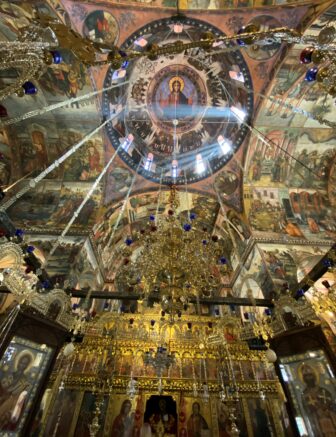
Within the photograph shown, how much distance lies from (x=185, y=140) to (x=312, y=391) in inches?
440

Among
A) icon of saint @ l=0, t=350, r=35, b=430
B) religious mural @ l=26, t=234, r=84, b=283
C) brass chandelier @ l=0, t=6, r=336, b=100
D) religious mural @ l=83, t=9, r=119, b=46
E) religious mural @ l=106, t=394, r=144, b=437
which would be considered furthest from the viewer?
religious mural @ l=26, t=234, r=84, b=283

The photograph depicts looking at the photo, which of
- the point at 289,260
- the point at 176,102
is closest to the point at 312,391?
the point at 289,260

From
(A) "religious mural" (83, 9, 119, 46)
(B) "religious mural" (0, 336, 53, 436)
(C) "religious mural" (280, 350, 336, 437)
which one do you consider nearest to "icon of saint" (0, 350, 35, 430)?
(B) "religious mural" (0, 336, 53, 436)

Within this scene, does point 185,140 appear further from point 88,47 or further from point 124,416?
point 124,416

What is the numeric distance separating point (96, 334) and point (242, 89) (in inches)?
479

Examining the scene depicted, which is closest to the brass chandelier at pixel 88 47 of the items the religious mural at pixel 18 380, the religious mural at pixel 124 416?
the religious mural at pixel 18 380

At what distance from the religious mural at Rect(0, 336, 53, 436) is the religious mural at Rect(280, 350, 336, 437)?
6721 millimetres

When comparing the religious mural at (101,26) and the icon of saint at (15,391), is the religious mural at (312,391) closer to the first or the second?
the icon of saint at (15,391)

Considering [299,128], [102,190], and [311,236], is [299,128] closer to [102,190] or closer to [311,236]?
[311,236]

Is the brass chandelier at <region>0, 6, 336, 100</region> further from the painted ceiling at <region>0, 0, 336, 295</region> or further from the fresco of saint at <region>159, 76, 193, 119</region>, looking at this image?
the fresco of saint at <region>159, 76, 193, 119</region>

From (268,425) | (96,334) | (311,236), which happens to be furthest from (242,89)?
(268,425)

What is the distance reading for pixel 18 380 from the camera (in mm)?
5492

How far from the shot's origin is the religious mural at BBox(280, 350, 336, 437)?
5367mm

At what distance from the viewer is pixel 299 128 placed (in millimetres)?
9539
